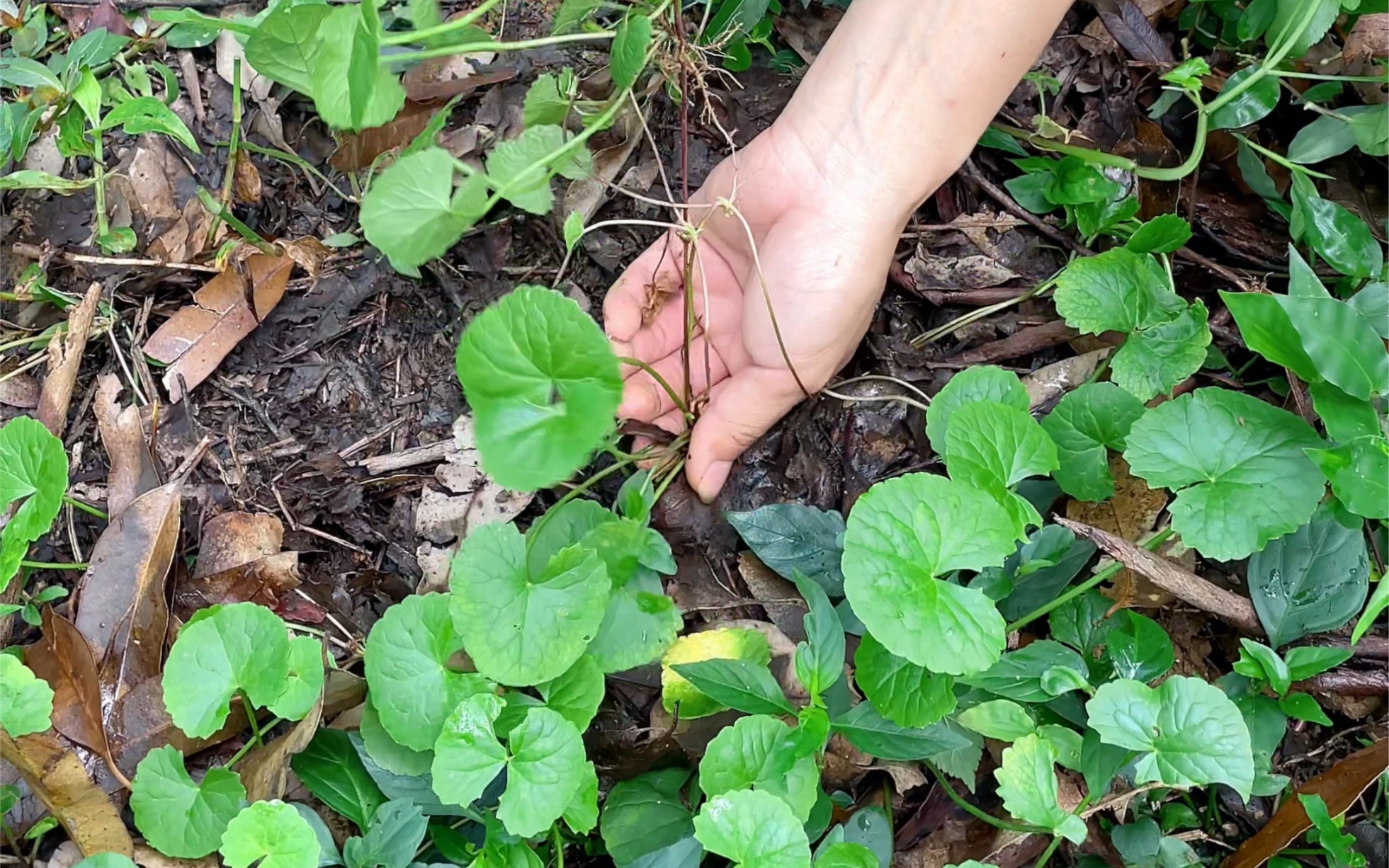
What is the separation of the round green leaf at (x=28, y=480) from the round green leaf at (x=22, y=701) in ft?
0.54

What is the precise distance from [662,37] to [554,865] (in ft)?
4.05

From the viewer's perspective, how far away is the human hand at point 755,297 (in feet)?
4.55

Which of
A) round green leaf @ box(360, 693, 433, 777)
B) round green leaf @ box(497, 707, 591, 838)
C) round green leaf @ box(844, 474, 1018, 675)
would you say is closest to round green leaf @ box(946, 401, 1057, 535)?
round green leaf @ box(844, 474, 1018, 675)

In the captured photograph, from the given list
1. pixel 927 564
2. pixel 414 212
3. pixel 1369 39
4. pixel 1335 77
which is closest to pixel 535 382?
pixel 414 212

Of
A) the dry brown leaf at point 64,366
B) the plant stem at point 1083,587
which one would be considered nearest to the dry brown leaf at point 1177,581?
the plant stem at point 1083,587

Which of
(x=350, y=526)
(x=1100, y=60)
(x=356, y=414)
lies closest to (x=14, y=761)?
(x=350, y=526)

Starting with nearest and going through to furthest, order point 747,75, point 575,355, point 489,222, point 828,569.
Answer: point 575,355, point 828,569, point 489,222, point 747,75

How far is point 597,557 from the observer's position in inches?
47.3

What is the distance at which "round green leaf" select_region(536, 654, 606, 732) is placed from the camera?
1.20 meters

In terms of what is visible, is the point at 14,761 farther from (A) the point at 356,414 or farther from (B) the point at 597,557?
(B) the point at 597,557

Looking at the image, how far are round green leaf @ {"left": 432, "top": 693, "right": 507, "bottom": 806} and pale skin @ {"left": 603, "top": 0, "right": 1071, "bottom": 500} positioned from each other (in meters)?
0.51

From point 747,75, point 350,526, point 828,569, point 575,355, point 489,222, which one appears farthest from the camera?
point 747,75

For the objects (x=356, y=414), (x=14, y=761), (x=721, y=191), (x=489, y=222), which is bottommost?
(x=14, y=761)

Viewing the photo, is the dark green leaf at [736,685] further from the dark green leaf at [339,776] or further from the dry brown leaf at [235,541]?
the dry brown leaf at [235,541]
